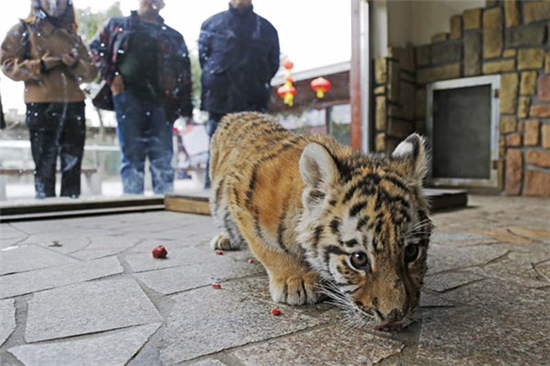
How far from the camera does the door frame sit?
8375 mm

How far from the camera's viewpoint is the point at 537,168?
26.3 feet

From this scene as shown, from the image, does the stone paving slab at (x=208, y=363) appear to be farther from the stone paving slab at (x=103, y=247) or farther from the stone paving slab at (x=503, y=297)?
the stone paving slab at (x=103, y=247)

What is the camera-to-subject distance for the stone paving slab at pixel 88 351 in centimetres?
152

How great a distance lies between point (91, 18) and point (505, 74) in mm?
7536

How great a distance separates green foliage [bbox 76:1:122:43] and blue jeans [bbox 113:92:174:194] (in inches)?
37.7

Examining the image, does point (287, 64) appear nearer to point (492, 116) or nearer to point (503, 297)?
point (492, 116)

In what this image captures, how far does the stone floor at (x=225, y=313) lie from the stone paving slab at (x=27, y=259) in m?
0.01

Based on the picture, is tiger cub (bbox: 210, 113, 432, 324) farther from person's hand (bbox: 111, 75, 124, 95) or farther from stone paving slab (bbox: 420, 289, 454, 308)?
person's hand (bbox: 111, 75, 124, 95)

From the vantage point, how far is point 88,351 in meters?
1.60

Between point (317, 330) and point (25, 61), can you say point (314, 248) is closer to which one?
point (317, 330)

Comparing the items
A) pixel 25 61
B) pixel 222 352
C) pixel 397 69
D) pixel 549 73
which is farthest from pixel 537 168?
pixel 25 61

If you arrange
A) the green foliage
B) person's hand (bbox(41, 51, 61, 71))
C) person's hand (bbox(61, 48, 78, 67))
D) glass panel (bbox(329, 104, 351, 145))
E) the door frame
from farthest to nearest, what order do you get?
1. glass panel (bbox(329, 104, 351, 145))
2. the door frame
3. the green foliage
4. person's hand (bbox(61, 48, 78, 67))
5. person's hand (bbox(41, 51, 61, 71))

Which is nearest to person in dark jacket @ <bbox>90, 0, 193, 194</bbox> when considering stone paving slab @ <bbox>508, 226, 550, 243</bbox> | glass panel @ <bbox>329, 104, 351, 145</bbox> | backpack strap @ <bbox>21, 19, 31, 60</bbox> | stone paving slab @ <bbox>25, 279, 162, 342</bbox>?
backpack strap @ <bbox>21, 19, 31, 60</bbox>

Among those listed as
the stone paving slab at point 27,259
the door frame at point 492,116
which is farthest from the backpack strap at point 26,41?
the door frame at point 492,116
